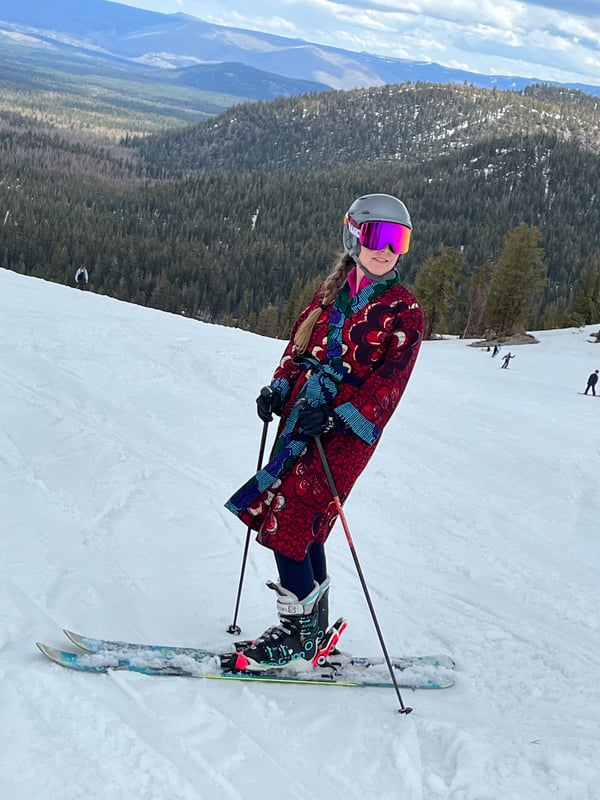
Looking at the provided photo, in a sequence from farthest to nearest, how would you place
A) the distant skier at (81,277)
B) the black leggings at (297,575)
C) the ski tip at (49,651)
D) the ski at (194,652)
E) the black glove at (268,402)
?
1. the distant skier at (81,277)
2. the black glove at (268,402)
3. the black leggings at (297,575)
4. the ski at (194,652)
5. the ski tip at (49,651)

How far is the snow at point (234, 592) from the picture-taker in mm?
2844

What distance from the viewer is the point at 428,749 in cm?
313

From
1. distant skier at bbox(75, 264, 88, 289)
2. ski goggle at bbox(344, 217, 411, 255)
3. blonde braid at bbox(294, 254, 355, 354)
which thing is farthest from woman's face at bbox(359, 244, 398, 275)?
distant skier at bbox(75, 264, 88, 289)

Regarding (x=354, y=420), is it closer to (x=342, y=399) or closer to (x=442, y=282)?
(x=342, y=399)

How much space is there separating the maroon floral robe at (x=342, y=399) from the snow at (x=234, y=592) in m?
0.84

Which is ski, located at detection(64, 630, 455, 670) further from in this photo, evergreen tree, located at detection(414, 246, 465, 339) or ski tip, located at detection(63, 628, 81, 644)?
evergreen tree, located at detection(414, 246, 465, 339)

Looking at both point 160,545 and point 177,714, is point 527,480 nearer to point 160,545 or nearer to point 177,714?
point 160,545

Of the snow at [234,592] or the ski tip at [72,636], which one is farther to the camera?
the ski tip at [72,636]

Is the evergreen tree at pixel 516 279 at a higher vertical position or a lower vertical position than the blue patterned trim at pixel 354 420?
higher

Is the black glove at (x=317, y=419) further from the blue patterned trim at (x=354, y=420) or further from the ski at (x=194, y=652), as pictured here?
the ski at (x=194, y=652)

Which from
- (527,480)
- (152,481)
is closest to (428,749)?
(152,481)

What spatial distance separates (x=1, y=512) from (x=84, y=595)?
47.2 inches

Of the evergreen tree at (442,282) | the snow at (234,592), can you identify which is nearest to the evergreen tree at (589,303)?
the evergreen tree at (442,282)

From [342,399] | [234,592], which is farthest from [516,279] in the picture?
[342,399]
